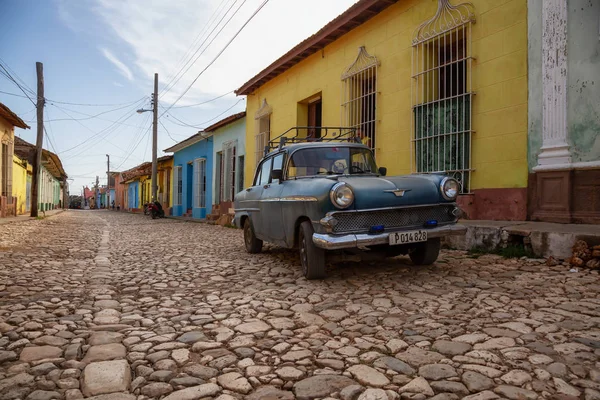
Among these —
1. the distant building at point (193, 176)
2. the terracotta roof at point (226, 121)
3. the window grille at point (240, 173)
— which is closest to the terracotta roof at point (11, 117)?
the distant building at point (193, 176)

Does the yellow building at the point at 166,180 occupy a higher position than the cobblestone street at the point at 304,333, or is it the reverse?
the yellow building at the point at 166,180

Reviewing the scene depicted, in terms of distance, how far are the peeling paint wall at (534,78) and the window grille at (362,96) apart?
129 inches

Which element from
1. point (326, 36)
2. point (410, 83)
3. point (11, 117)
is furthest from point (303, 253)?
point (11, 117)

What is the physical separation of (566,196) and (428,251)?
6.79ft

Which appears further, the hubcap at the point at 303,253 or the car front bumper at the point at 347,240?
the hubcap at the point at 303,253

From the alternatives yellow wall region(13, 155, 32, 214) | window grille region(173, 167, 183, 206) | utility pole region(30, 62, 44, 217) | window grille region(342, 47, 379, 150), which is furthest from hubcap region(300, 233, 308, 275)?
window grille region(173, 167, 183, 206)

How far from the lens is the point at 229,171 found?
16422 mm

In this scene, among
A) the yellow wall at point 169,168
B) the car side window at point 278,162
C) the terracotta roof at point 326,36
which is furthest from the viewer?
the yellow wall at point 169,168

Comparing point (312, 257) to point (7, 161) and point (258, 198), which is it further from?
point (7, 161)

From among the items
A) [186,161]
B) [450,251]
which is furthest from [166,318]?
[186,161]

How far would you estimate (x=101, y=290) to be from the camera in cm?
393

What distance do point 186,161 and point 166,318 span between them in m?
20.0

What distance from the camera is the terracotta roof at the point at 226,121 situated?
49.9 ft

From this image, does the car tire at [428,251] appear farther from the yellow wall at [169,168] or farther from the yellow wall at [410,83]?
the yellow wall at [169,168]
